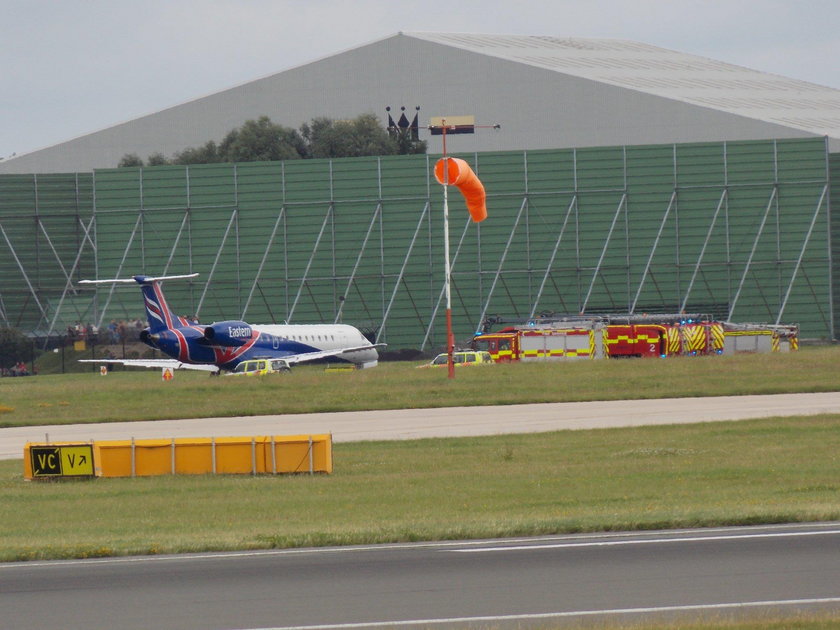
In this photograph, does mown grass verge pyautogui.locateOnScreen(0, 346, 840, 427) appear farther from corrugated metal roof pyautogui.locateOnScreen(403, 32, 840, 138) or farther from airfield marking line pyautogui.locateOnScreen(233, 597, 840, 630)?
corrugated metal roof pyautogui.locateOnScreen(403, 32, 840, 138)

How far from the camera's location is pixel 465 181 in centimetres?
4684

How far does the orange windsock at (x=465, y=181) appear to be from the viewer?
4650 centimetres

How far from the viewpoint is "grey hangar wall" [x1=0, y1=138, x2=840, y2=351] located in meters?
84.1

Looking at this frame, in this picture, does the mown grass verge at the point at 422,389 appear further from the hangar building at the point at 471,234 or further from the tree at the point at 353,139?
the tree at the point at 353,139

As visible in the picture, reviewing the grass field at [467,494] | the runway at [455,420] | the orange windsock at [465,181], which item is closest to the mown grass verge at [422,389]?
the runway at [455,420]

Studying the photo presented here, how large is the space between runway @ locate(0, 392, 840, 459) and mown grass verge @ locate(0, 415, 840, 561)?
3084mm

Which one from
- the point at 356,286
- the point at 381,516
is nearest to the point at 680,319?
the point at 356,286

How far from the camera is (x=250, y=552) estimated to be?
1723 centimetres

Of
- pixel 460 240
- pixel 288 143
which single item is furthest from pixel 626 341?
pixel 288 143

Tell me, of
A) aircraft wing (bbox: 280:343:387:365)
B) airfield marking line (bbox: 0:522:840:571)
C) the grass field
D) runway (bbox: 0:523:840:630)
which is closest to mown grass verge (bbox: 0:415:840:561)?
the grass field

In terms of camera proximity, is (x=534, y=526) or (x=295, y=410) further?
(x=295, y=410)

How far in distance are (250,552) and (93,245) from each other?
7865 cm

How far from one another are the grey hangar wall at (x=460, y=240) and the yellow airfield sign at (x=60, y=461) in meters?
58.1

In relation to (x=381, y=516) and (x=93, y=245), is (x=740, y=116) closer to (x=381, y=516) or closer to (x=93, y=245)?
(x=93, y=245)
